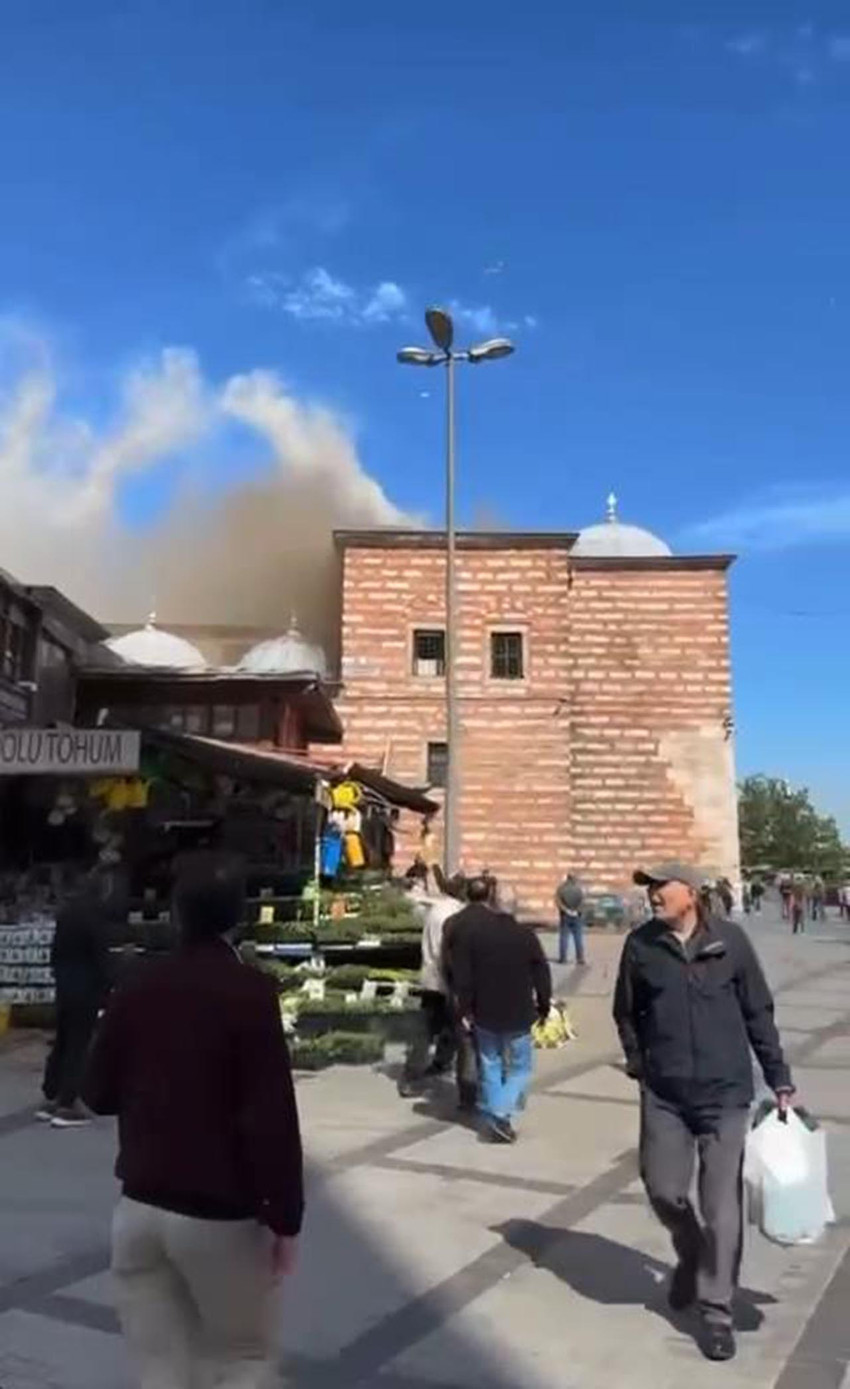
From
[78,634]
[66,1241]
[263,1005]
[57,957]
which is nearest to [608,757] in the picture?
[78,634]

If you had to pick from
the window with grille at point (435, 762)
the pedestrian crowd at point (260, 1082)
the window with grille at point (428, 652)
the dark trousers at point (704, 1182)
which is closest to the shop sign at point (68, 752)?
the pedestrian crowd at point (260, 1082)

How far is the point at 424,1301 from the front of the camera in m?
5.66

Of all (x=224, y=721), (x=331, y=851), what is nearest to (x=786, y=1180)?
(x=331, y=851)

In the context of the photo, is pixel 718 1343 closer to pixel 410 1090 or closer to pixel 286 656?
pixel 410 1090

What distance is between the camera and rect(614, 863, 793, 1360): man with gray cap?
508cm

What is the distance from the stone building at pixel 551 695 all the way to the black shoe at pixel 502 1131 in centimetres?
2741

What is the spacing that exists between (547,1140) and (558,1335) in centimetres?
396

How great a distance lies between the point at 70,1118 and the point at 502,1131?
3079mm

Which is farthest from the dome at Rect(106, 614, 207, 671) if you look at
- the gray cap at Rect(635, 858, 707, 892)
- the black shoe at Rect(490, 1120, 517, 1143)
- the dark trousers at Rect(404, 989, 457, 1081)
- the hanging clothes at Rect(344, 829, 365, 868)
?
the gray cap at Rect(635, 858, 707, 892)

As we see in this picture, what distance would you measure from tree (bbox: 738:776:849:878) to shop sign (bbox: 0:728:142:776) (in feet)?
295

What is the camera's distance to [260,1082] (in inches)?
128

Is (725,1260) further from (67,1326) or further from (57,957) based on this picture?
(57,957)

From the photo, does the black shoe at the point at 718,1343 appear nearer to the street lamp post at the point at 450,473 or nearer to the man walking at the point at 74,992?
the man walking at the point at 74,992

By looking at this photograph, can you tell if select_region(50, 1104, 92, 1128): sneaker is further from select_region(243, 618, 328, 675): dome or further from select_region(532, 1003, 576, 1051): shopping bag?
select_region(243, 618, 328, 675): dome
